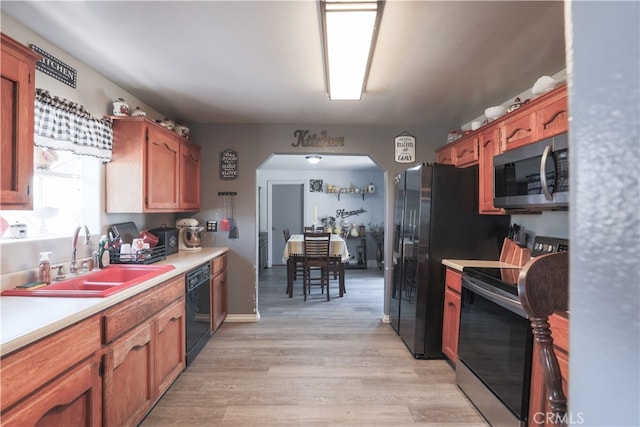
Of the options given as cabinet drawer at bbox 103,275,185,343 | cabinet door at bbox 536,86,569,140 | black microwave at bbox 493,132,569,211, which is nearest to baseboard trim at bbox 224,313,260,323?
cabinet drawer at bbox 103,275,185,343

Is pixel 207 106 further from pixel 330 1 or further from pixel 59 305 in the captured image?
pixel 59 305

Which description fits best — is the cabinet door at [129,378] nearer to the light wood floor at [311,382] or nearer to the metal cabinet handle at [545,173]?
the light wood floor at [311,382]

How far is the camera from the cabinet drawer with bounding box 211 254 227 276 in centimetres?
301

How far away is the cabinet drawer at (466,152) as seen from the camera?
2645 mm

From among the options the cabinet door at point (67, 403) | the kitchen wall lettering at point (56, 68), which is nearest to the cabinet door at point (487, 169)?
the cabinet door at point (67, 403)

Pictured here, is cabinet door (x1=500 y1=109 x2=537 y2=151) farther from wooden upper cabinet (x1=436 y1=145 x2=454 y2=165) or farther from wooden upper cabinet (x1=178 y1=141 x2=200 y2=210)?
wooden upper cabinet (x1=178 y1=141 x2=200 y2=210)

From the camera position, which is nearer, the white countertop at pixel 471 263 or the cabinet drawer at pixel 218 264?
the white countertop at pixel 471 263

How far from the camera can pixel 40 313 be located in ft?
4.10

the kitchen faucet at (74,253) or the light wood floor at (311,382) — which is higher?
the kitchen faucet at (74,253)

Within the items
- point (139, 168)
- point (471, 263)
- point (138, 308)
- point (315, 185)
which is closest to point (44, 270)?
point (138, 308)

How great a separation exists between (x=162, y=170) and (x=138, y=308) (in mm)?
1353

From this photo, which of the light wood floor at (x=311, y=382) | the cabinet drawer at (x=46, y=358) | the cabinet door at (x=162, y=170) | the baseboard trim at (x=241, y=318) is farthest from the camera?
the baseboard trim at (x=241, y=318)

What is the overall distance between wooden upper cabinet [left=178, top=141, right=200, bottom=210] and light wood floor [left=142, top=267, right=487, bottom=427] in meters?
1.40

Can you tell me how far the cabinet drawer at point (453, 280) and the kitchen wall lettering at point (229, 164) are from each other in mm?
2439
